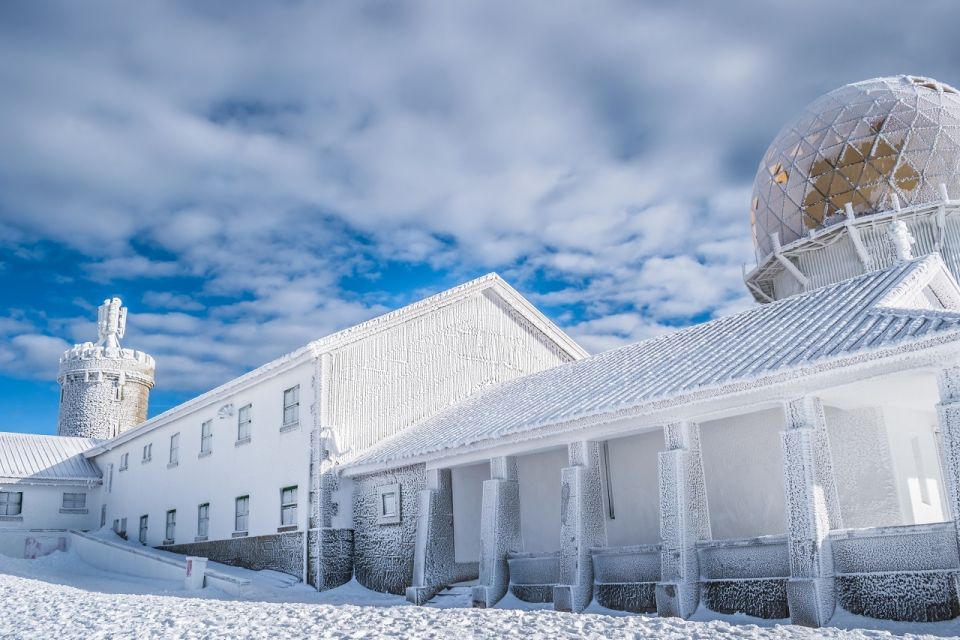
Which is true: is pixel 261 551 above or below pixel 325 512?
below

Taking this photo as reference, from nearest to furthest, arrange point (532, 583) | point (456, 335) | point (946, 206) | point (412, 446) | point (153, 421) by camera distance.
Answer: point (532, 583), point (412, 446), point (946, 206), point (456, 335), point (153, 421)

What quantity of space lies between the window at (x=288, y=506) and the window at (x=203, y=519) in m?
4.84

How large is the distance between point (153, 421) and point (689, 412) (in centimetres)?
2158

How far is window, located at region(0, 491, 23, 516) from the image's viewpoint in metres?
30.5

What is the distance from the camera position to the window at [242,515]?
888 inches

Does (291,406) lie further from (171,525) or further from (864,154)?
(864,154)

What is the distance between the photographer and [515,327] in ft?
83.6

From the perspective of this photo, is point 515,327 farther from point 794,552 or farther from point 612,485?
point 794,552

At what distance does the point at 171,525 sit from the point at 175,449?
2.50m

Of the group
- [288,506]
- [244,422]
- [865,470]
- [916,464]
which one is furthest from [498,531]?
[244,422]

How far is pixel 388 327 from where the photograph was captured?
72.2 ft

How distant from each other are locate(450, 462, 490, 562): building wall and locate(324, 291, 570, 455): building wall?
3161mm

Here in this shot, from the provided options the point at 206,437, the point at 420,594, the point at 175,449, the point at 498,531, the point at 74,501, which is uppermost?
the point at 206,437

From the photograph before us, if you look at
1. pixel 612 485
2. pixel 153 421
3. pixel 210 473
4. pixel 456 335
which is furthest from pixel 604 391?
pixel 153 421
